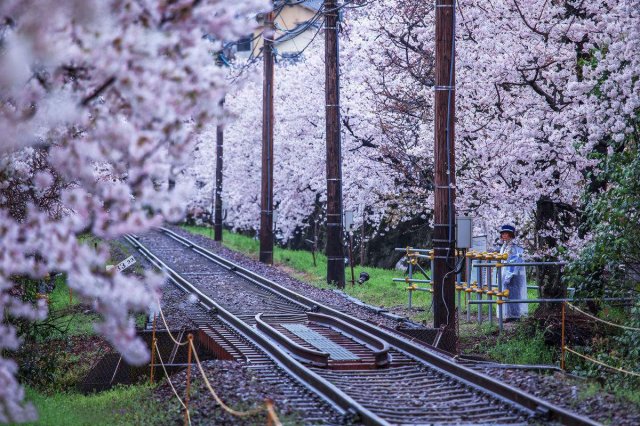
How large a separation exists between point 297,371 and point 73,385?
483cm

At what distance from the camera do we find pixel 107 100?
6.98 meters

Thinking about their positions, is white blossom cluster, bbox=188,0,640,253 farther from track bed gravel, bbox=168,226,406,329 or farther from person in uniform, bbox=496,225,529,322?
track bed gravel, bbox=168,226,406,329

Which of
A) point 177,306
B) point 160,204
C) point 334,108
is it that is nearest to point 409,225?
point 334,108

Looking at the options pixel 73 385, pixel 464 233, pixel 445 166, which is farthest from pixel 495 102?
pixel 73 385

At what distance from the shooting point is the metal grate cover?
13297 mm

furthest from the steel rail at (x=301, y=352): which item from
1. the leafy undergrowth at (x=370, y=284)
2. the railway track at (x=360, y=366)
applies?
the leafy undergrowth at (x=370, y=284)

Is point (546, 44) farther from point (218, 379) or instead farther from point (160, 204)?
point (160, 204)

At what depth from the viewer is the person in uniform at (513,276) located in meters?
17.0

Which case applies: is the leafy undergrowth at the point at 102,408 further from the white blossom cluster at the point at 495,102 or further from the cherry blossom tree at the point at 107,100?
the white blossom cluster at the point at 495,102

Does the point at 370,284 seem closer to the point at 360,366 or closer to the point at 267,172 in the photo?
the point at 267,172

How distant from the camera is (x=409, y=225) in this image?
34.9 m

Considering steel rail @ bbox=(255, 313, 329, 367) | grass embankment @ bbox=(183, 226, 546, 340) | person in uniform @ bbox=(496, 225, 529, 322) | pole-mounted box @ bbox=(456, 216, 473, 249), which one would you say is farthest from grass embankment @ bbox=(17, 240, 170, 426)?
person in uniform @ bbox=(496, 225, 529, 322)

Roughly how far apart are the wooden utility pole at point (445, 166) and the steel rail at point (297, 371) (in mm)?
2962

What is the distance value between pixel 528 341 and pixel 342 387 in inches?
192
